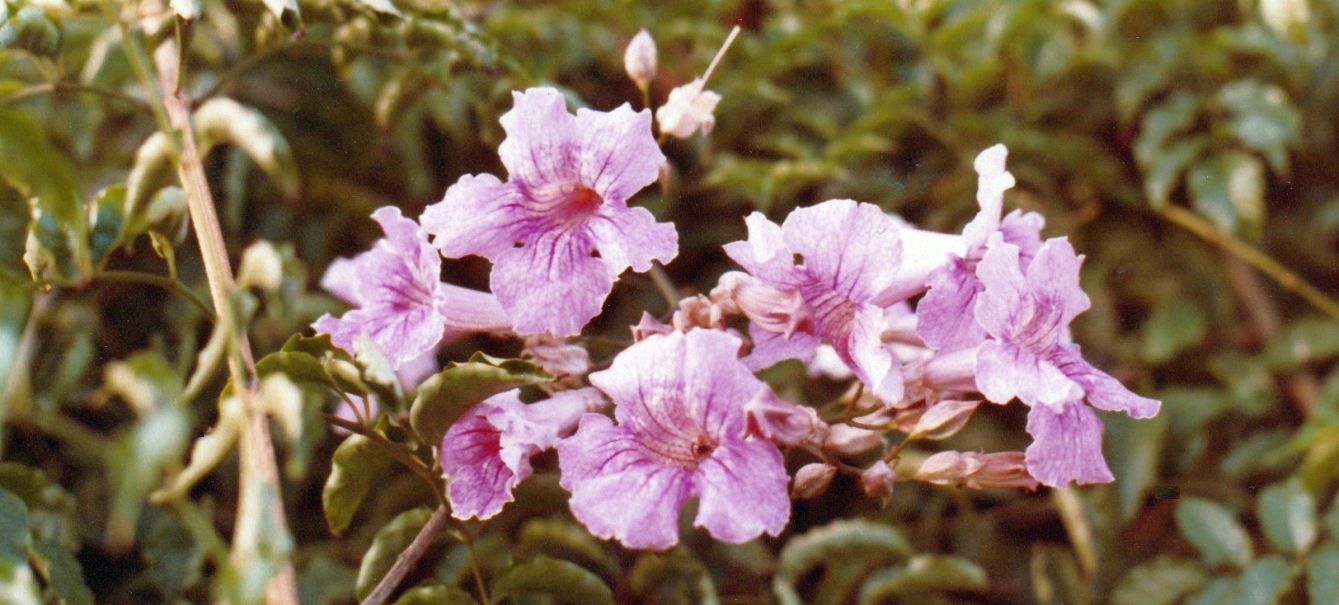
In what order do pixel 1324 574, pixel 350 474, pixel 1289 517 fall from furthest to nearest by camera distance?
pixel 1289 517 → pixel 1324 574 → pixel 350 474

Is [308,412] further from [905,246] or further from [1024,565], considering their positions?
[1024,565]

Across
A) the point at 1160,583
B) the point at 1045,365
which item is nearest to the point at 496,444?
the point at 1045,365

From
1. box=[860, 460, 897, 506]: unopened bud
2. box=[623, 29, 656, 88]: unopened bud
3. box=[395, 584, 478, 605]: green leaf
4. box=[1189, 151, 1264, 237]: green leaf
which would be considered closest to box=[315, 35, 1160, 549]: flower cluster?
box=[860, 460, 897, 506]: unopened bud

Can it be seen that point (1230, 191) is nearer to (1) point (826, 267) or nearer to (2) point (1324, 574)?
→ (2) point (1324, 574)

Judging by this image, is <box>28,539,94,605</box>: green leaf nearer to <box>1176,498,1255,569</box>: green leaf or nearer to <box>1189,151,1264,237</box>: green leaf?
<box>1176,498,1255,569</box>: green leaf

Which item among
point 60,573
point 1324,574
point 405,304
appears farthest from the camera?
point 1324,574

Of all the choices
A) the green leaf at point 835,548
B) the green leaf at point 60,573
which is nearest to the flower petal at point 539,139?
the green leaf at point 60,573
